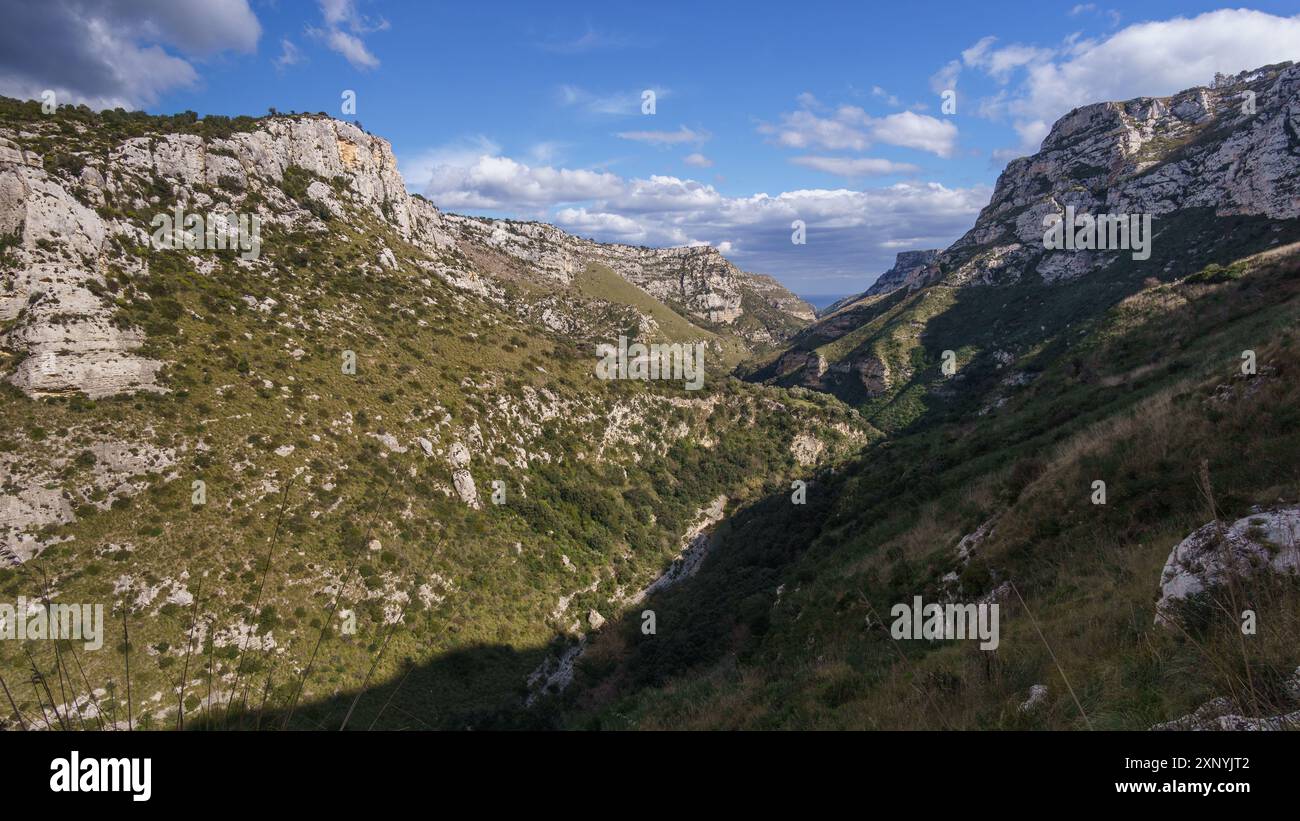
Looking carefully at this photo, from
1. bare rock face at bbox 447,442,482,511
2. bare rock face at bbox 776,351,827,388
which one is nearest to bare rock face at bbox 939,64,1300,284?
bare rock face at bbox 776,351,827,388

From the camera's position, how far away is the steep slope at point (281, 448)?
87.6ft

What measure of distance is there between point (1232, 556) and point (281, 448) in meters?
43.2

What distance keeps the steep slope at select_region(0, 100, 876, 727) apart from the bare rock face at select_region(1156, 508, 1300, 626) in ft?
31.6

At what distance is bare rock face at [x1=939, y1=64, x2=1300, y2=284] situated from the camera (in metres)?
78.1

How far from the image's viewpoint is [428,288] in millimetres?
67062

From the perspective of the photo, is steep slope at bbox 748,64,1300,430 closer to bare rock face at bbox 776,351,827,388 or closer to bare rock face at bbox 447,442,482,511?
bare rock face at bbox 776,351,827,388

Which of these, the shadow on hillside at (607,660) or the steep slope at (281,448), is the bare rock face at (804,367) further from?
the shadow on hillside at (607,660)

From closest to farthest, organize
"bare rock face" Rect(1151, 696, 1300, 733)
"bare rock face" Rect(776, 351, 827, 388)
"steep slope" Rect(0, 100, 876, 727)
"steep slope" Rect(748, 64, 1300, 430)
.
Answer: "bare rock face" Rect(1151, 696, 1300, 733), "steep slope" Rect(0, 100, 876, 727), "steep slope" Rect(748, 64, 1300, 430), "bare rock face" Rect(776, 351, 827, 388)

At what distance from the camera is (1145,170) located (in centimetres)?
10375

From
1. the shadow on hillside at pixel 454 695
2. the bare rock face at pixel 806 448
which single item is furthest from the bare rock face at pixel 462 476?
the bare rock face at pixel 806 448

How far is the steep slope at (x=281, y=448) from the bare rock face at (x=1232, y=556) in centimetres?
962
